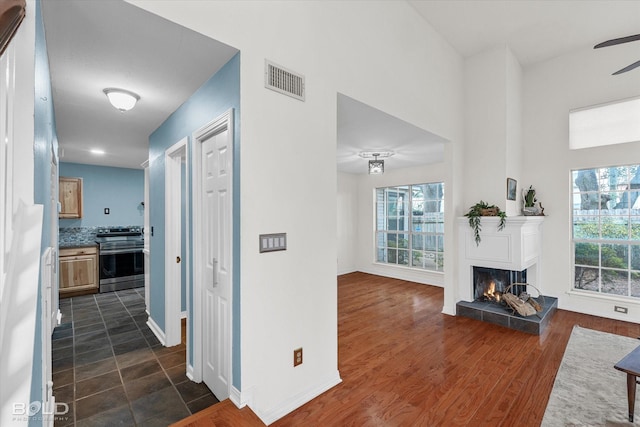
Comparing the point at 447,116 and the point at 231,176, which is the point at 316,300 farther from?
the point at 447,116

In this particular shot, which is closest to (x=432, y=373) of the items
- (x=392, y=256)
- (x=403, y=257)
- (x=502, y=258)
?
(x=502, y=258)

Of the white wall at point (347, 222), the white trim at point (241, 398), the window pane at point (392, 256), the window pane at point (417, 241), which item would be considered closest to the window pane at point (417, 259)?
the window pane at point (417, 241)

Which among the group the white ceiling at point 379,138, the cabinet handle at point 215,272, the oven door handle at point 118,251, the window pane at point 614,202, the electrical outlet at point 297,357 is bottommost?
the electrical outlet at point 297,357

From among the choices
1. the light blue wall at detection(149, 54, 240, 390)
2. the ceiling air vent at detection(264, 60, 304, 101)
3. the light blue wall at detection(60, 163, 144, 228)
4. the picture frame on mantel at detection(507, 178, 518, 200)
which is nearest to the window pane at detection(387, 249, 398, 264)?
the picture frame on mantel at detection(507, 178, 518, 200)

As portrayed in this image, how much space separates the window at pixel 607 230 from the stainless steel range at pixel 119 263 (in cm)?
735

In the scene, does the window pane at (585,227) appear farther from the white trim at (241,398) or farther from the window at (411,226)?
the white trim at (241,398)

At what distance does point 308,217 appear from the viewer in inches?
84.0

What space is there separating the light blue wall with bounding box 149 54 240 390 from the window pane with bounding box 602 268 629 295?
4.80 meters

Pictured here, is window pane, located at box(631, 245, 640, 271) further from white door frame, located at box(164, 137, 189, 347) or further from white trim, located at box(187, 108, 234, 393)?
white door frame, located at box(164, 137, 189, 347)

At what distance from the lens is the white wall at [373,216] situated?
572 cm

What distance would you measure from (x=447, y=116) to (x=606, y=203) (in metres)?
2.47

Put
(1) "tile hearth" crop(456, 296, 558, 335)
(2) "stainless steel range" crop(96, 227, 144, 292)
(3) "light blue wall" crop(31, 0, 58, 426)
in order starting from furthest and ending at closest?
(2) "stainless steel range" crop(96, 227, 144, 292), (1) "tile hearth" crop(456, 296, 558, 335), (3) "light blue wall" crop(31, 0, 58, 426)

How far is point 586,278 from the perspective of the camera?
3.92 meters

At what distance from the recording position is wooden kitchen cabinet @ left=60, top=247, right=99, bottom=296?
188 inches
